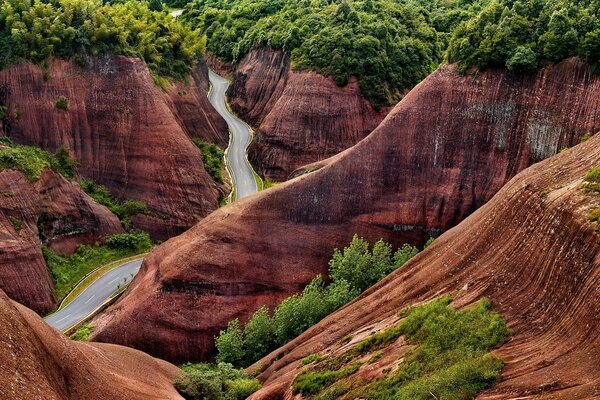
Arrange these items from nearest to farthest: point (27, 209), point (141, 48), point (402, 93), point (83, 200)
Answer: point (27, 209) → point (83, 200) → point (141, 48) → point (402, 93)

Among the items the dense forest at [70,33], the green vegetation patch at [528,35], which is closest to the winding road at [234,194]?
the dense forest at [70,33]

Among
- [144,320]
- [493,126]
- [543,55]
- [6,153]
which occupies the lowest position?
[144,320]

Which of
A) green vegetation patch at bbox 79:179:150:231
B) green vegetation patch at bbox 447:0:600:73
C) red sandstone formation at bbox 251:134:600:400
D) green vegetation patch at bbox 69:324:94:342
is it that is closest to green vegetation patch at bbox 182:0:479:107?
green vegetation patch at bbox 79:179:150:231

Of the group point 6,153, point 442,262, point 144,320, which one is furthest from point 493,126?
point 6,153

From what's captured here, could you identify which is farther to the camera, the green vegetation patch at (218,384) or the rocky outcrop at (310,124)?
the rocky outcrop at (310,124)

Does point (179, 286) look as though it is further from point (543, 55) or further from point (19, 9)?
point (19, 9)

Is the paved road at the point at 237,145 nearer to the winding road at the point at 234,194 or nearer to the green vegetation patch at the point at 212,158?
the winding road at the point at 234,194

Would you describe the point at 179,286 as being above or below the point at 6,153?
below
